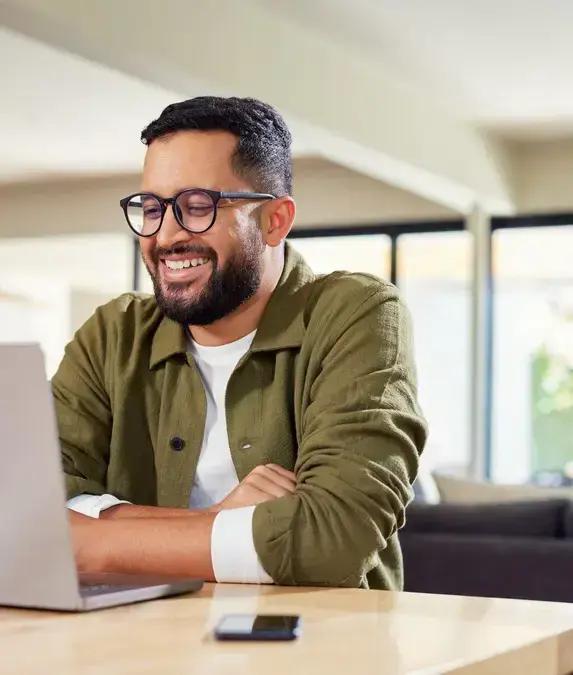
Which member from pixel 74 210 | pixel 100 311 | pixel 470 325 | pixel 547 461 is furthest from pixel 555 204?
pixel 100 311

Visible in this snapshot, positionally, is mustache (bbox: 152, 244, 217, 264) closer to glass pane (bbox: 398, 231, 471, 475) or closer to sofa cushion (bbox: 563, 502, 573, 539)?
sofa cushion (bbox: 563, 502, 573, 539)

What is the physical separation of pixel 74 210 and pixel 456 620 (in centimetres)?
922

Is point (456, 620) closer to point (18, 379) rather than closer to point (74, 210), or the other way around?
point (18, 379)

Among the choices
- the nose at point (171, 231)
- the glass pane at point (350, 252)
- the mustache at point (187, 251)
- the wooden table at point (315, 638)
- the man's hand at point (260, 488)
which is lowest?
the wooden table at point (315, 638)

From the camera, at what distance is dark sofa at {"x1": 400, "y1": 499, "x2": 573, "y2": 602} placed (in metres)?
3.97

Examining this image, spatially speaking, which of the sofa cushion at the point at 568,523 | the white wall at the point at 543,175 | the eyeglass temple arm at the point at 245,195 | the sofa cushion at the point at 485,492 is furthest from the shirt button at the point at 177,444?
the white wall at the point at 543,175

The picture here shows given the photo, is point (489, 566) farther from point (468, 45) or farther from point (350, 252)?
point (350, 252)

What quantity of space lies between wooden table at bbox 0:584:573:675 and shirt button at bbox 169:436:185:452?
0.45 m

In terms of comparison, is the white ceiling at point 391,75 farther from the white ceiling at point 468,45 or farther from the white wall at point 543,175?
the white wall at point 543,175

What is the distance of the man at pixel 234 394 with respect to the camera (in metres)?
1.55

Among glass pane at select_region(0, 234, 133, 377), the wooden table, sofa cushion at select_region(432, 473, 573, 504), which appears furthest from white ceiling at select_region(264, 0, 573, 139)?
glass pane at select_region(0, 234, 133, 377)

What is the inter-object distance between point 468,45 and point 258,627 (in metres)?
5.58

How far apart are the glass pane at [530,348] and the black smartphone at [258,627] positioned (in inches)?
315

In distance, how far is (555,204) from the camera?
878cm
